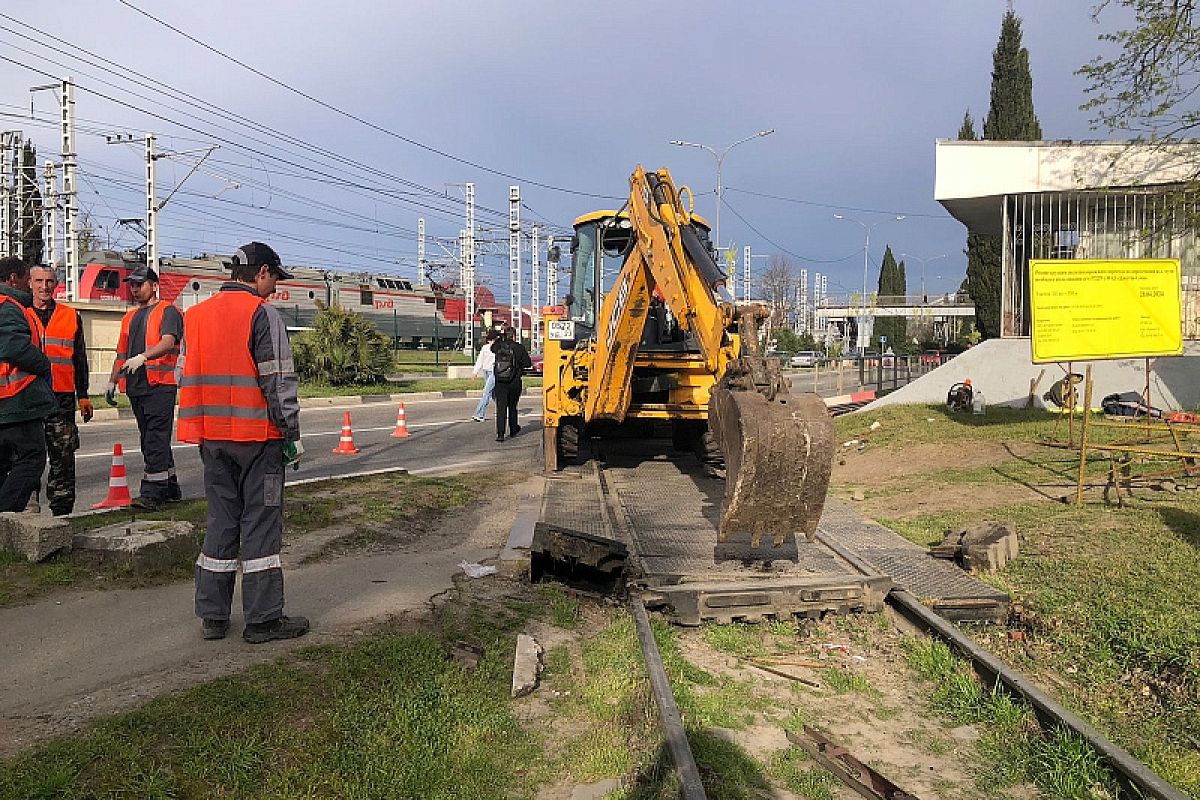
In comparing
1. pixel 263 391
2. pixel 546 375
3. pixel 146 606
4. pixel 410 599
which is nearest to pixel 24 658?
pixel 146 606

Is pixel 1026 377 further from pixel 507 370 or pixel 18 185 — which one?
pixel 18 185

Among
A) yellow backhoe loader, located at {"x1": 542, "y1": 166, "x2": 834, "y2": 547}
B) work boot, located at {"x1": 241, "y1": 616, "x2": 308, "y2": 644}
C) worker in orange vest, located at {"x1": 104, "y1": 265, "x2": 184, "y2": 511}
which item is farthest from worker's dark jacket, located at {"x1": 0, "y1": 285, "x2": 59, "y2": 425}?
yellow backhoe loader, located at {"x1": 542, "y1": 166, "x2": 834, "y2": 547}

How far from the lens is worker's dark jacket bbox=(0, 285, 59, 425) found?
19.0 feet

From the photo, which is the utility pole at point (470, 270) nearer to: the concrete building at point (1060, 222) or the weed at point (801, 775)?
the concrete building at point (1060, 222)

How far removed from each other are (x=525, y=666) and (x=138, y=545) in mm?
2999

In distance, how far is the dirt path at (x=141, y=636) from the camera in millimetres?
3719

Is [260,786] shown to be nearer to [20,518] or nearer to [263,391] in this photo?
[263,391]

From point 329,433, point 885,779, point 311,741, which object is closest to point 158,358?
point 311,741

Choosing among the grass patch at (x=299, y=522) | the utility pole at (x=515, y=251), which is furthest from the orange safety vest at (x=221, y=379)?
the utility pole at (x=515, y=251)

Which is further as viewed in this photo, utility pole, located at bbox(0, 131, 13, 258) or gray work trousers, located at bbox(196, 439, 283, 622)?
utility pole, located at bbox(0, 131, 13, 258)

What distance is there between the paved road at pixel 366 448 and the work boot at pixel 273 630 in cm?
512

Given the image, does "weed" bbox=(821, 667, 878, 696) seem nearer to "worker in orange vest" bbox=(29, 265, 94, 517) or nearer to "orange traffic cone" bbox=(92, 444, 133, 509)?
"worker in orange vest" bbox=(29, 265, 94, 517)

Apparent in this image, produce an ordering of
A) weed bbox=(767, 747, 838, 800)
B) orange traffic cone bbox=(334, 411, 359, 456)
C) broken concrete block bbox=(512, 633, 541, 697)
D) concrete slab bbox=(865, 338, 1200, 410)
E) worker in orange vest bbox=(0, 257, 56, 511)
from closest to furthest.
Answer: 1. weed bbox=(767, 747, 838, 800)
2. broken concrete block bbox=(512, 633, 541, 697)
3. worker in orange vest bbox=(0, 257, 56, 511)
4. orange traffic cone bbox=(334, 411, 359, 456)
5. concrete slab bbox=(865, 338, 1200, 410)

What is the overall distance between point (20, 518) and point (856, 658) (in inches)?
215
